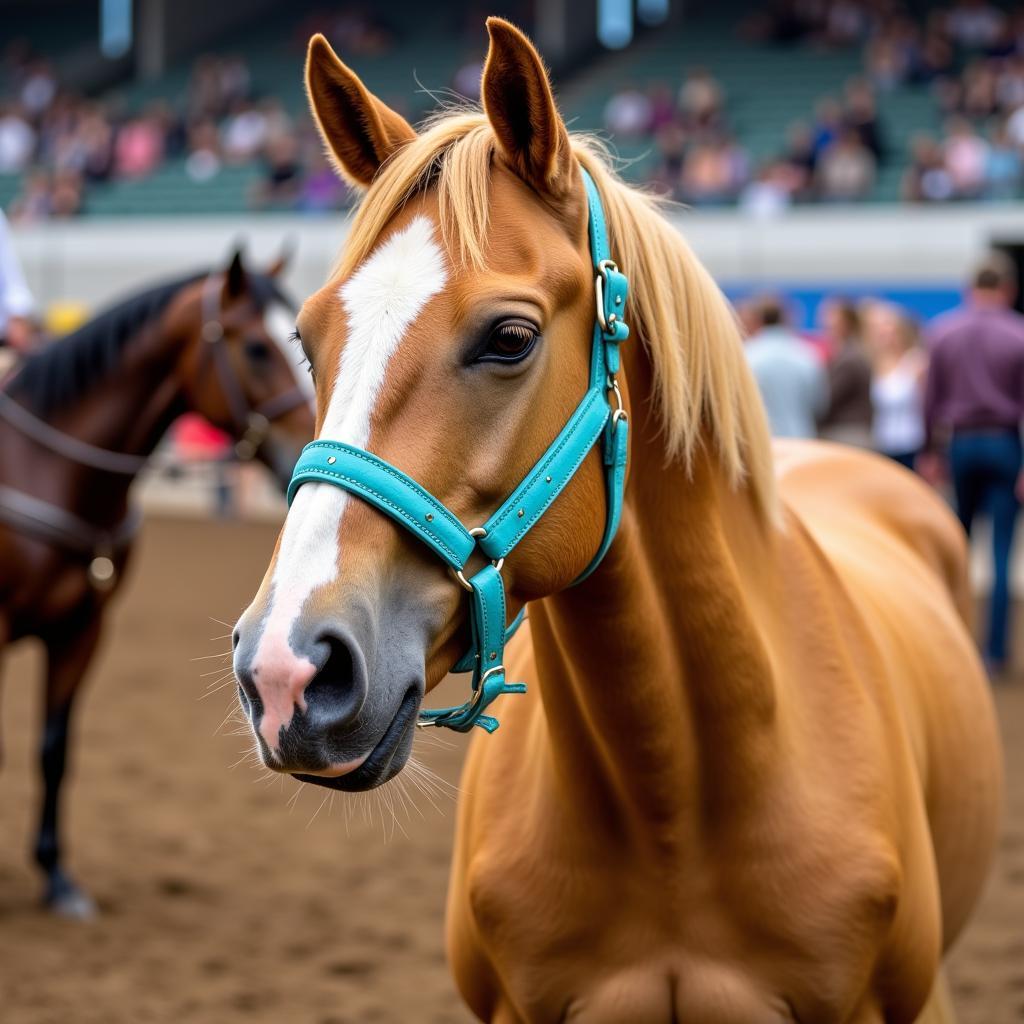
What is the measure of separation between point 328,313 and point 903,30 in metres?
19.4

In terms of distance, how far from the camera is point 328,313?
1.79 metres

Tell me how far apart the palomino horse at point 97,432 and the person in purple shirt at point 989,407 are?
401 centimetres

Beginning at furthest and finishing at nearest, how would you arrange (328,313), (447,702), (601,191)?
(447,702)
(601,191)
(328,313)

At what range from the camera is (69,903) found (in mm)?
4246

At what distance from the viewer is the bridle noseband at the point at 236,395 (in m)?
4.58

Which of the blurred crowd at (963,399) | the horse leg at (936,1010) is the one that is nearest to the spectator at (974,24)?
the blurred crowd at (963,399)

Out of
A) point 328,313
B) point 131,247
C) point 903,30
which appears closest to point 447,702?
point 328,313

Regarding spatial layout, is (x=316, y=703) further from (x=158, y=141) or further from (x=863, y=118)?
(x=158, y=141)

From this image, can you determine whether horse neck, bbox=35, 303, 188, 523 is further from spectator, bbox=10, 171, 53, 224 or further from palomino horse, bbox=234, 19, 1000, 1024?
spectator, bbox=10, 171, 53, 224

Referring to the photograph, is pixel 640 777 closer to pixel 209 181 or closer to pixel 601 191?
pixel 601 191

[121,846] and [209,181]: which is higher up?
[121,846]

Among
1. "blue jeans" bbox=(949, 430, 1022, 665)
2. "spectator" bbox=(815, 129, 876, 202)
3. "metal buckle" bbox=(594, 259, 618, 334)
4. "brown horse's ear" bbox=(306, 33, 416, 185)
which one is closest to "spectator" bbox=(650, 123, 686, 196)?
"spectator" bbox=(815, 129, 876, 202)

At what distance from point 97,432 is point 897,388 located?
5.98m

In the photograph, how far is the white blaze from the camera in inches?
61.1
